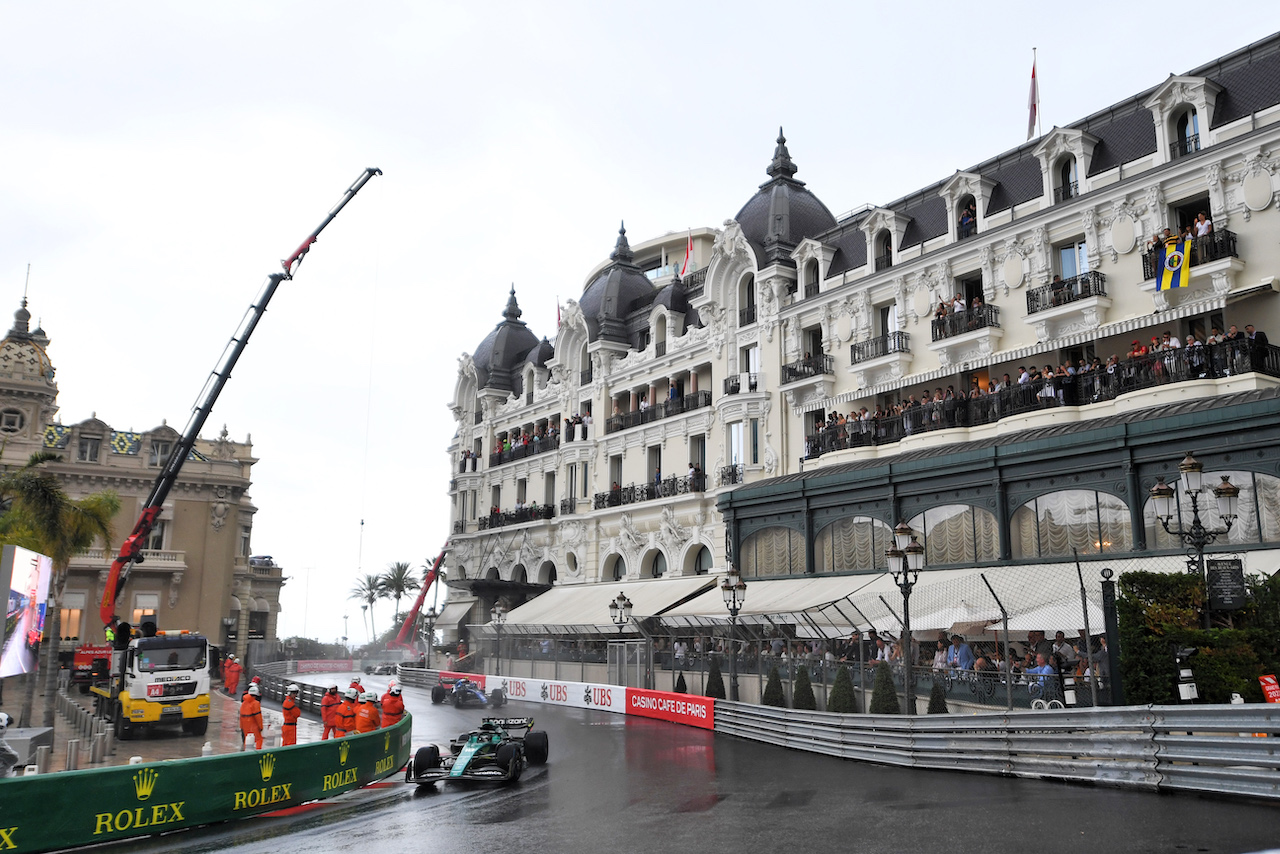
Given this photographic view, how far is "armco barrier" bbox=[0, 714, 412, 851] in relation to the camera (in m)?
11.8

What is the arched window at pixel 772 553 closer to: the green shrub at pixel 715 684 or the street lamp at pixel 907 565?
the green shrub at pixel 715 684

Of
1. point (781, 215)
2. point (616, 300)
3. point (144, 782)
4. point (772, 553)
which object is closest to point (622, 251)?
point (616, 300)

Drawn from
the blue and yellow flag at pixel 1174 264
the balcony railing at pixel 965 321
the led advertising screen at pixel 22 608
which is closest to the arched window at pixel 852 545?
the balcony railing at pixel 965 321

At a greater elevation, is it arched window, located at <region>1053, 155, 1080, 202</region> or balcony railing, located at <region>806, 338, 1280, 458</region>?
arched window, located at <region>1053, 155, 1080, 202</region>

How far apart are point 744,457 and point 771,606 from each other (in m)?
9.84

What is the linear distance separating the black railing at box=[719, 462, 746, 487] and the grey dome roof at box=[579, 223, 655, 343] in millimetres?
12560

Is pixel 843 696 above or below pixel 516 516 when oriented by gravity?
below

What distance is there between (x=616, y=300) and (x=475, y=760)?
3385 cm

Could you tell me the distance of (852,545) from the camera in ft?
100

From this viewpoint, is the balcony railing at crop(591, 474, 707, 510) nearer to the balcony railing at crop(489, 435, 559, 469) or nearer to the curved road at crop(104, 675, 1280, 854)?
the balcony railing at crop(489, 435, 559, 469)

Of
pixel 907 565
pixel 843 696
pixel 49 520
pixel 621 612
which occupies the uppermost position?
pixel 49 520

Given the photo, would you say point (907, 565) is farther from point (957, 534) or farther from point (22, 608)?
point (22, 608)

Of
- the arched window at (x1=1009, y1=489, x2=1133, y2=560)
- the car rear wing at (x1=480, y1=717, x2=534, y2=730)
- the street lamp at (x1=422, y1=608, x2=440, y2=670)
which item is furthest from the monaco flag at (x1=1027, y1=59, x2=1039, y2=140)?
the street lamp at (x1=422, y1=608, x2=440, y2=670)

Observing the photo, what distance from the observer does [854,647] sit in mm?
24375
